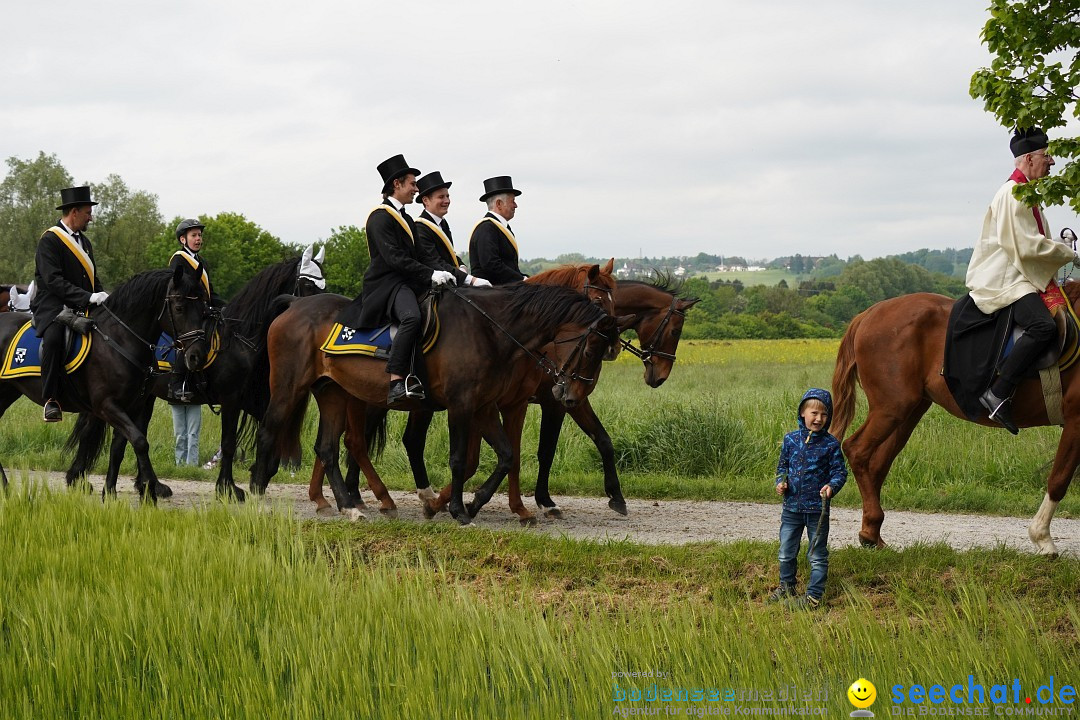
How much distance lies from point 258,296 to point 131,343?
2.26m

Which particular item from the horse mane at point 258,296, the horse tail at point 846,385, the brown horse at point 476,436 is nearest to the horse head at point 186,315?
the brown horse at point 476,436

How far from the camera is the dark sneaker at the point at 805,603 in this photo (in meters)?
6.53

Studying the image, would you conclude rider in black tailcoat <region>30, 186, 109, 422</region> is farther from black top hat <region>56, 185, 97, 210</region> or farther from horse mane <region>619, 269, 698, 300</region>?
horse mane <region>619, 269, 698, 300</region>

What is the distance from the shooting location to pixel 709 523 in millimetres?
10438

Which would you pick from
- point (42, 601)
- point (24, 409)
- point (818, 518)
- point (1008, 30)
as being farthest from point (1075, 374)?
point (24, 409)

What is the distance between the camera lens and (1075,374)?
26.5 ft

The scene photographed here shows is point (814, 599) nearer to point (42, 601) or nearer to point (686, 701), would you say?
point (686, 701)

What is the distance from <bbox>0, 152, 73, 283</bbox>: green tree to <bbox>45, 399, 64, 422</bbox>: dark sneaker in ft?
173

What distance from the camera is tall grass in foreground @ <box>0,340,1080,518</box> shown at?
39.8ft

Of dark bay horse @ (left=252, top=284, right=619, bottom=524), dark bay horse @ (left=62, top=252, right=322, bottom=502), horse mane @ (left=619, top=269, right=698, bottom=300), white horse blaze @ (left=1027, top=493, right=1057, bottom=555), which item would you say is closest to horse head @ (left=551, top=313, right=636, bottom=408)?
dark bay horse @ (left=252, top=284, right=619, bottom=524)

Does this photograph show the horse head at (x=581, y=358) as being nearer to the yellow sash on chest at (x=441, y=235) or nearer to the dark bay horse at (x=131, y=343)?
the yellow sash on chest at (x=441, y=235)

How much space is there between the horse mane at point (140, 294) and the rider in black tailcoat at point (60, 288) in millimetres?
197

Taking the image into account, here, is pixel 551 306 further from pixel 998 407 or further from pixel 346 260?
pixel 346 260

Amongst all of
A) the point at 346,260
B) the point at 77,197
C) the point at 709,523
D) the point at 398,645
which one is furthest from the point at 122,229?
the point at 398,645
